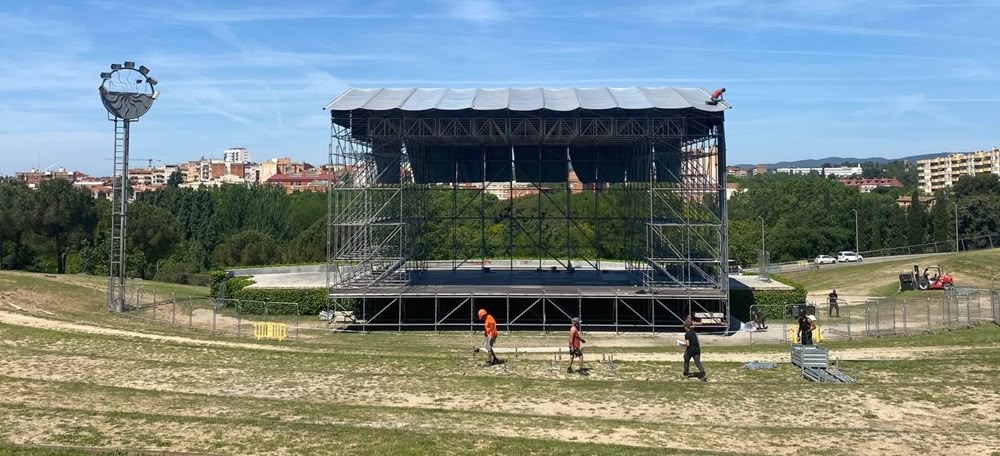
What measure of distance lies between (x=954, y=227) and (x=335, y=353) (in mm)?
77102

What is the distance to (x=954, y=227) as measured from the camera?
7988 centimetres

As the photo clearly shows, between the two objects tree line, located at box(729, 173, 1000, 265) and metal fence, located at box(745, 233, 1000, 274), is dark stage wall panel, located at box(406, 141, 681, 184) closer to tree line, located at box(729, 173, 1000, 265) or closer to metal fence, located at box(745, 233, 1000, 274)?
tree line, located at box(729, 173, 1000, 265)

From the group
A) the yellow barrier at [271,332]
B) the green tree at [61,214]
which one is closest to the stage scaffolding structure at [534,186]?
the yellow barrier at [271,332]

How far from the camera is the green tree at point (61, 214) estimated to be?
188 ft

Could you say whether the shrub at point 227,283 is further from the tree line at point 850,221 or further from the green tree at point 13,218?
the tree line at point 850,221

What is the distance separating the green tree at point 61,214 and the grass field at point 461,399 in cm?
3602

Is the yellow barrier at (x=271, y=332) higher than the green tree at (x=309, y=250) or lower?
lower

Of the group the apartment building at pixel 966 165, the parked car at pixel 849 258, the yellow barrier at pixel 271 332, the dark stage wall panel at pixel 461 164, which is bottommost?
the yellow barrier at pixel 271 332

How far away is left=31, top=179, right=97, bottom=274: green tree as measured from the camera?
188 feet

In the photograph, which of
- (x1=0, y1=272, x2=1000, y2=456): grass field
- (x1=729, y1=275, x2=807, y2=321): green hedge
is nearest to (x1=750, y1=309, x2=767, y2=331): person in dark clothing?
(x1=729, y1=275, x2=807, y2=321): green hedge

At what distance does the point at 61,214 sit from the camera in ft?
190

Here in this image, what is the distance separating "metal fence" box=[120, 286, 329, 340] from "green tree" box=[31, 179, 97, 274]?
23094mm

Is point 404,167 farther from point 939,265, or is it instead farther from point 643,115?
point 939,265

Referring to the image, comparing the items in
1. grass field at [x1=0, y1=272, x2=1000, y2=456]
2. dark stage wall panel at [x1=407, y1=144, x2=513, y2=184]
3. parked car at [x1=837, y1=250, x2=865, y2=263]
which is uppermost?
dark stage wall panel at [x1=407, y1=144, x2=513, y2=184]
